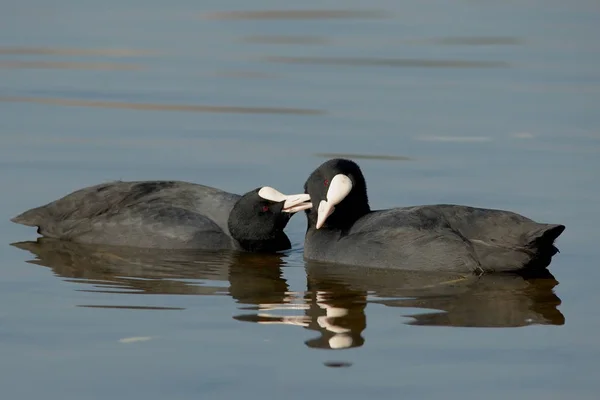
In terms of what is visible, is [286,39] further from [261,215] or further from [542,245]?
[542,245]

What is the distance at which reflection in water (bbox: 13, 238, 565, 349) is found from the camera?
8266mm

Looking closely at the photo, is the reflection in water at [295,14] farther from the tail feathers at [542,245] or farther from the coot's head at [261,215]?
the tail feathers at [542,245]

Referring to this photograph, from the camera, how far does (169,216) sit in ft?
33.8

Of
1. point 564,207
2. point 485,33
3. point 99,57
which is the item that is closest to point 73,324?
point 564,207

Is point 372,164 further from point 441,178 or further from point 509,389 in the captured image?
point 509,389

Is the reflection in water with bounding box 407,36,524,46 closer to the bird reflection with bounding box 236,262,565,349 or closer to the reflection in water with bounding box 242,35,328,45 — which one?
the reflection in water with bounding box 242,35,328,45

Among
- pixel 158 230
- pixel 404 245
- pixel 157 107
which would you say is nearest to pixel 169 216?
pixel 158 230

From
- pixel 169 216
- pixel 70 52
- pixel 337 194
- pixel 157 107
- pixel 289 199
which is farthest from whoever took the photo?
pixel 70 52

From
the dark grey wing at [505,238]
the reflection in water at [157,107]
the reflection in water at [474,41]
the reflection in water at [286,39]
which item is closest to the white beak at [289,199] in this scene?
the dark grey wing at [505,238]

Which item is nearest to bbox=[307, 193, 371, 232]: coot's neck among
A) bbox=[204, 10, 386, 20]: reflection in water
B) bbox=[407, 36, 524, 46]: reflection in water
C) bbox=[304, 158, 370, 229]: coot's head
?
bbox=[304, 158, 370, 229]: coot's head

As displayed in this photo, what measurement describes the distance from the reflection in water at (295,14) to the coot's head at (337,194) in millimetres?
11512

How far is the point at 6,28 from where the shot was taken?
1984cm

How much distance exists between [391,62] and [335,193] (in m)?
7.90

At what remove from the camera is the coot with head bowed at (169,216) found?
33.6ft
